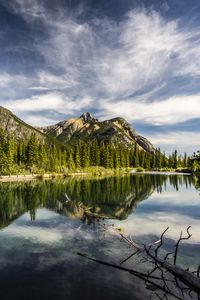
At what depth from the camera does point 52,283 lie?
11.3 meters

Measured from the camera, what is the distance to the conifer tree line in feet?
305

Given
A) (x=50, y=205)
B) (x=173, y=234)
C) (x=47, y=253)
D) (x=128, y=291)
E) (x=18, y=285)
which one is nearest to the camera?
(x=128, y=291)

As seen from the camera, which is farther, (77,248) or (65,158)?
(65,158)

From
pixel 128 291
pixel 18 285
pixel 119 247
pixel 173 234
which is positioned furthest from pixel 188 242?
pixel 18 285

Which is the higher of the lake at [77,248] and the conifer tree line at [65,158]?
the conifer tree line at [65,158]

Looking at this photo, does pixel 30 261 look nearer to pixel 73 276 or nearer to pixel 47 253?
pixel 47 253

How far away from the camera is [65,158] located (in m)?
122

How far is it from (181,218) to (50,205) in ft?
50.0

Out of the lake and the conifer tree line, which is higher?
the conifer tree line

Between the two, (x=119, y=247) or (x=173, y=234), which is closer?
(x=119, y=247)

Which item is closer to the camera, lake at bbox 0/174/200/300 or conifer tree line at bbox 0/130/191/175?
lake at bbox 0/174/200/300

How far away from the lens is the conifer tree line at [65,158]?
9300cm

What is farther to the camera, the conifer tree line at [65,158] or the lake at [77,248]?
the conifer tree line at [65,158]

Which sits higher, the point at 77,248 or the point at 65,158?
the point at 65,158
